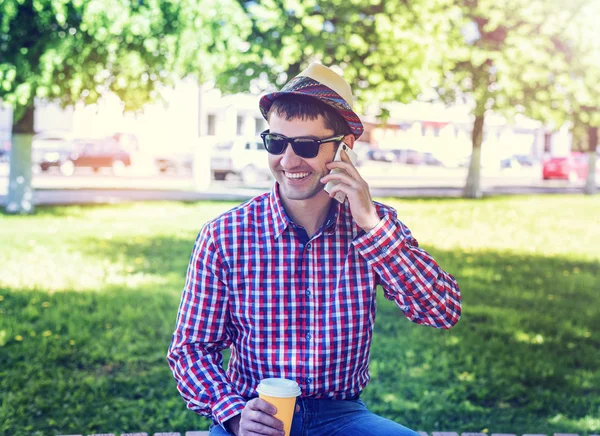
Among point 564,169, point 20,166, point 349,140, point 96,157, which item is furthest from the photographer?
point 564,169

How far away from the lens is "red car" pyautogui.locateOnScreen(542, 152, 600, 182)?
39.2 metres

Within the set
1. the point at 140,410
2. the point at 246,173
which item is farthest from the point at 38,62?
the point at 246,173

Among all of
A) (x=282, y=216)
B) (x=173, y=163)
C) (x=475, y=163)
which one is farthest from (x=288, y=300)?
(x=173, y=163)

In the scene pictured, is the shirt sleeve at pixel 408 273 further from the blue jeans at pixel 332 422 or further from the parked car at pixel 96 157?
the parked car at pixel 96 157

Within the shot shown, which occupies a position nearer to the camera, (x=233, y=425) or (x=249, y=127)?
(x=233, y=425)

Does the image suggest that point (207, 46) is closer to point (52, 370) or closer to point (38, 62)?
point (38, 62)

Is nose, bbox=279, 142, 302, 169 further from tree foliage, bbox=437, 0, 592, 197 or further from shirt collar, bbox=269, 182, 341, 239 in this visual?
tree foliage, bbox=437, 0, 592, 197

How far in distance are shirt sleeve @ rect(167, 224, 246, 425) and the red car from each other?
127 feet

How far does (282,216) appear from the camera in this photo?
2.67 m

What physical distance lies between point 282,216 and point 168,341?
4.32m

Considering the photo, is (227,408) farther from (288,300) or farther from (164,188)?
(164,188)

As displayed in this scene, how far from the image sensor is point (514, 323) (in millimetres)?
7602

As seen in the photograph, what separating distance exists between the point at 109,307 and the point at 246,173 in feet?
72.4

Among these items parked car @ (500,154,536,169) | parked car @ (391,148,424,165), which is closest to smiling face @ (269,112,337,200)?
parked car @ (500,154,536,169)
